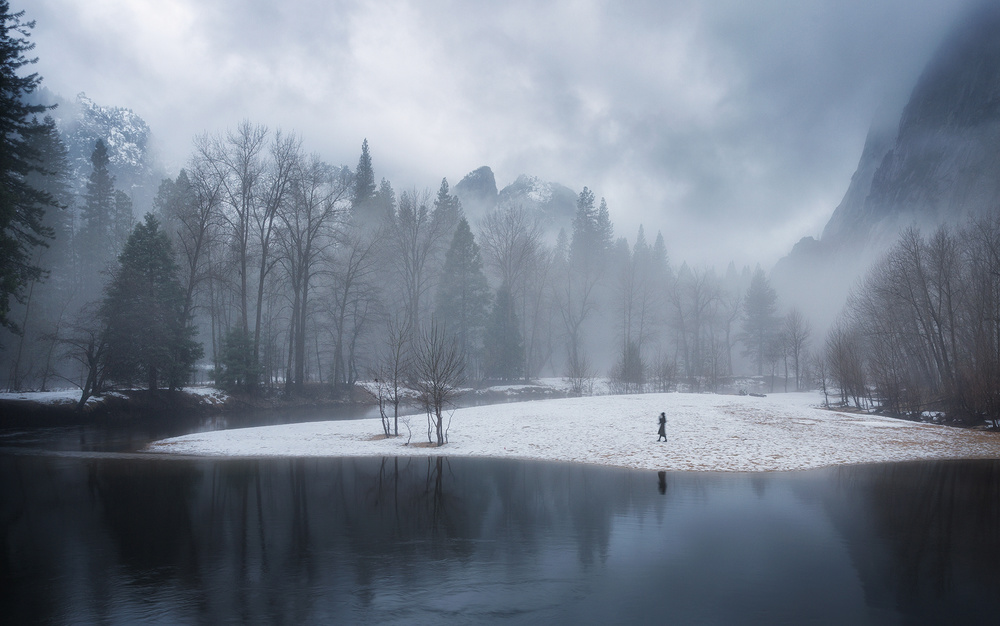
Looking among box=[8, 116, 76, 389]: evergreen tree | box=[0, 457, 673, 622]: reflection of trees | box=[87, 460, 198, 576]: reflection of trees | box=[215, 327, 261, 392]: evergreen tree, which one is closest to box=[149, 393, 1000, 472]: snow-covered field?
box=[0, 457, 673, 622]: reflection of trees

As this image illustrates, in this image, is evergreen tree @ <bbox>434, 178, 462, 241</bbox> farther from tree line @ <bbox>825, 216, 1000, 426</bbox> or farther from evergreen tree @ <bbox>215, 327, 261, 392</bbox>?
tree line @ <bbox>825, 216, 1000, 426</bbox>

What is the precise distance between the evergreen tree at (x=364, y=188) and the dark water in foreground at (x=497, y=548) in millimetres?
51290

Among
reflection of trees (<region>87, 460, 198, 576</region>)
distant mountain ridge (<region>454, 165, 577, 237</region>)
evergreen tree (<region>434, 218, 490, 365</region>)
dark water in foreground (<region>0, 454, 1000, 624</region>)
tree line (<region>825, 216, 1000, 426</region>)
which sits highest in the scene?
distant mountain ridge (<region>454, 165, 577, 237</region>)

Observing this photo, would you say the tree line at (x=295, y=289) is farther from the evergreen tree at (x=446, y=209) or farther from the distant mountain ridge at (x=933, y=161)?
the distant mountain ridge at (x=933, y=161)

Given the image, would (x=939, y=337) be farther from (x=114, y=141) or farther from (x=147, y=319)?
(x=114, y=141)

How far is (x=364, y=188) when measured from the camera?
66.4m

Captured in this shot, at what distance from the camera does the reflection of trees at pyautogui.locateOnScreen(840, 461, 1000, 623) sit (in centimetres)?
782

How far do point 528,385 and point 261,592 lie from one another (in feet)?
158

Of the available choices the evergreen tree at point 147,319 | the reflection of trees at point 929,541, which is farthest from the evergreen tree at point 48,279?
the reflection of trees at point 929,541

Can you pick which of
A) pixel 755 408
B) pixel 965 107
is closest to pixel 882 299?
pixel 755 408

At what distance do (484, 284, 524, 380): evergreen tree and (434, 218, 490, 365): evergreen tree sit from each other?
10.0 ft

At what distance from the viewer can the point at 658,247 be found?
314ft

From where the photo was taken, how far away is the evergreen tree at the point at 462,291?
61188mm

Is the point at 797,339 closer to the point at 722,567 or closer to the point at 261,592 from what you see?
the point at 722,567
